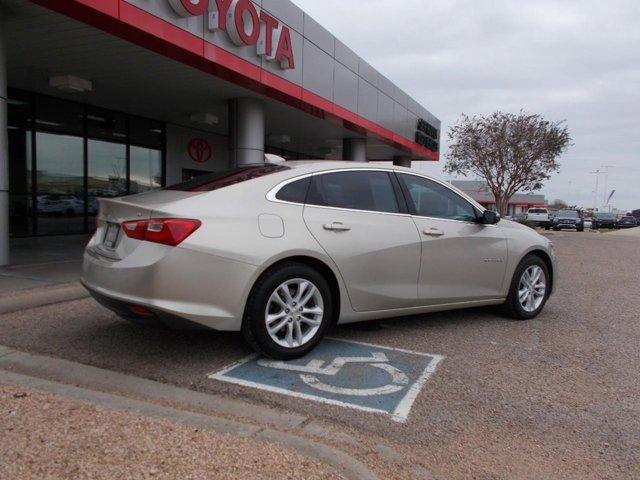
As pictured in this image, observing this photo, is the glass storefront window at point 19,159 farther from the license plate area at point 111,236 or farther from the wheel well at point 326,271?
the wheel well at point 326,271

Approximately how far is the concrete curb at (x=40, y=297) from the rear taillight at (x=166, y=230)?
260 cm

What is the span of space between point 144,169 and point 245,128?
15.6 feet

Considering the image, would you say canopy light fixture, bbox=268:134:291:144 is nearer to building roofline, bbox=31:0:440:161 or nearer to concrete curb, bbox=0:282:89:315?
building roofline, bbox=31:0:440:161

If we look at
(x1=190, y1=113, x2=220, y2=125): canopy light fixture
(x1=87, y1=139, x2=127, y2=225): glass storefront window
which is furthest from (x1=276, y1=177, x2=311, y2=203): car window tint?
(x1=87, y1=139, x2=127, y2=225): glass storefront window

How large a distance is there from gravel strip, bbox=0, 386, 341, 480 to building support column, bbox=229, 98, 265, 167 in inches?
376

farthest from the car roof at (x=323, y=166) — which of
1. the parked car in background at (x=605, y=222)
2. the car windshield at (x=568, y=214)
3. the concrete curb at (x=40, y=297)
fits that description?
the parked car in background at (x=605, y=222)

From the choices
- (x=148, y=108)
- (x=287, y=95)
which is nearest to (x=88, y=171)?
(x=148, y=108)

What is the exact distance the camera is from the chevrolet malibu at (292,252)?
3.55 metres

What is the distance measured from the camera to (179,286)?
11.4 feet

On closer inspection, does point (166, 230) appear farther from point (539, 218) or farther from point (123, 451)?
point (539, 218)

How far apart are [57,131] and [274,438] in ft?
40.1

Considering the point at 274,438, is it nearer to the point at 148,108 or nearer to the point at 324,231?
the point at 324,231

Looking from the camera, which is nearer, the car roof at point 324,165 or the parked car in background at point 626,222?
the car roof at point 324,165

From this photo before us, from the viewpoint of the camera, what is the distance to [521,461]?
2818 mm
